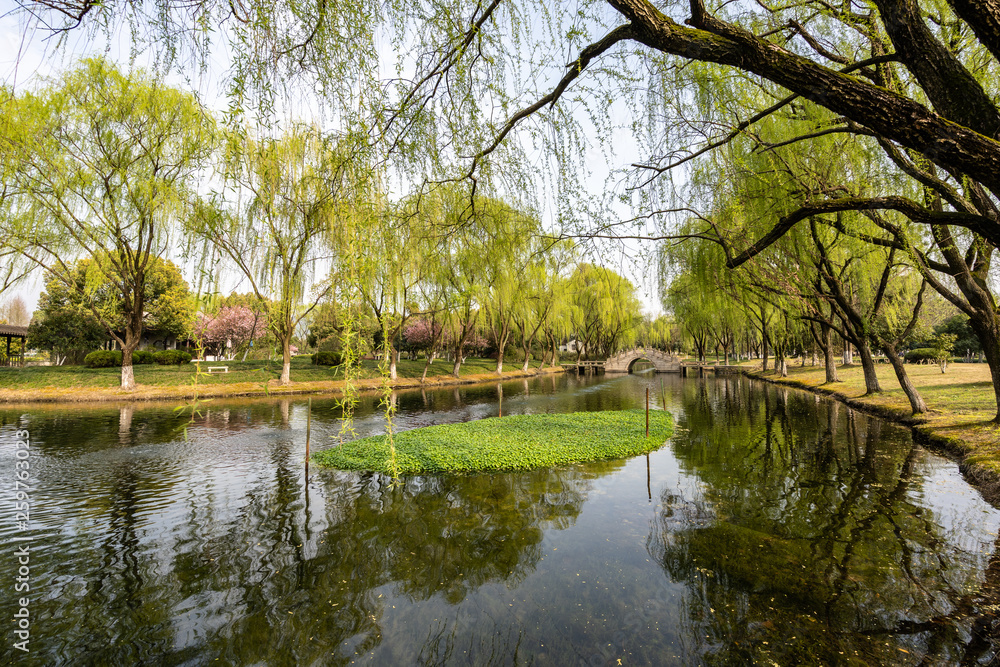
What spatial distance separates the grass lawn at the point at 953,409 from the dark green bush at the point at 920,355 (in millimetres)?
12028

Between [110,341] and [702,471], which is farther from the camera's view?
[110,341]

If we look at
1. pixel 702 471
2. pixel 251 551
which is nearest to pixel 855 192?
pixel 702 471

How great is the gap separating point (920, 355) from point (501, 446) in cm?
3710

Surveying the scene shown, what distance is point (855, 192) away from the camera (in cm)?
788

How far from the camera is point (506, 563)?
4.92 metres

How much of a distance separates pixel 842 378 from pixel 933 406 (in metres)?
11.1

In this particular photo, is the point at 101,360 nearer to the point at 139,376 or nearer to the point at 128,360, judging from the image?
the point at 139,376

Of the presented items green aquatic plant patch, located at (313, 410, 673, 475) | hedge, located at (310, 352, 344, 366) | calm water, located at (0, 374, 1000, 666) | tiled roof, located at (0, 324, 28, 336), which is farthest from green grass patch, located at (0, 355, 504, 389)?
calm water, located at (0, 374, 1000, 666)

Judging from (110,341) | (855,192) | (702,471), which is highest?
(855,192)

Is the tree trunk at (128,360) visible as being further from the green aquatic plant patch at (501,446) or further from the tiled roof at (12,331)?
the green aquatic plant patch at (501,446)

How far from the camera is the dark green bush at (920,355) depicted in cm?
2933

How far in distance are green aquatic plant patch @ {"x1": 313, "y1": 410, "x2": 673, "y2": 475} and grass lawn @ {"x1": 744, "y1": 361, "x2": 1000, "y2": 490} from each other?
5.75 meters

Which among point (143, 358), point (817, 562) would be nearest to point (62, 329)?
point (143, 358)

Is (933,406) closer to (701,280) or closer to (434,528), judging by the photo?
(701,280)
